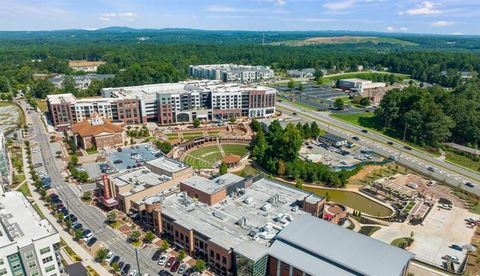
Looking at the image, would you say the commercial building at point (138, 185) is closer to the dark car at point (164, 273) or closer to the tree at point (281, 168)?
the dark car at point (164, 273)

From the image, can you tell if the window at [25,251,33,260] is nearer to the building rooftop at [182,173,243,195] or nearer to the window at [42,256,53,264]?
the window at [42,256,53,264]

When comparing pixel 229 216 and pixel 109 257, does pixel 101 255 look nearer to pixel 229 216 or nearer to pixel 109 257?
pixel 109 257

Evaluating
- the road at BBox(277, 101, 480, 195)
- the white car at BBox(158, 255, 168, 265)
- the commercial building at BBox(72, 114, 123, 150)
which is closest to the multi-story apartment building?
the commercial building at BBox(72, 114, 123, 150)

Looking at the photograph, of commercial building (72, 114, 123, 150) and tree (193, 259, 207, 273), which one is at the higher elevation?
commercial building (72, 114, 123, 150)

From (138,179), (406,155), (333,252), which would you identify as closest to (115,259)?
(138,179)

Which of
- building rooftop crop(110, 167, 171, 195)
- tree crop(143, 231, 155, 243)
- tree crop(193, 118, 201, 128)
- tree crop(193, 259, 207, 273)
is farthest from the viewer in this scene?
tree crop(193, 118, 201, 128)
